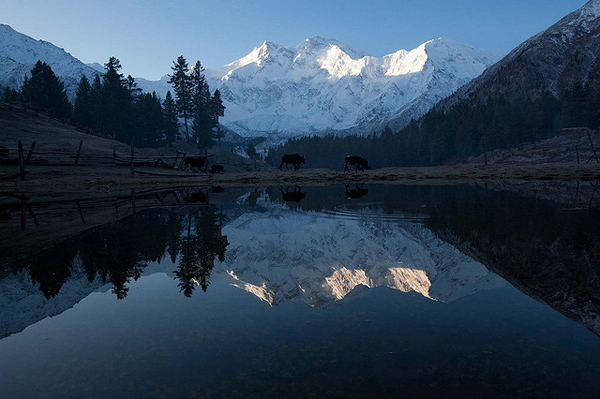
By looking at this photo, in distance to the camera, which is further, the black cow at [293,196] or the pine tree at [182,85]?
the pine tree at [182,85]

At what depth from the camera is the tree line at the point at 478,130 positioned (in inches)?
3302

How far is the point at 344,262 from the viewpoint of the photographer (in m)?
11.5

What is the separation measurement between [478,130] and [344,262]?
10232 centimetres

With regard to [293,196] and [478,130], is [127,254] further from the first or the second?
[478,130]

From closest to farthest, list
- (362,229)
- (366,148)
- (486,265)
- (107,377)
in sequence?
1. (107,377)
2. (486,265)
3. (362,229)
4. (366,148)

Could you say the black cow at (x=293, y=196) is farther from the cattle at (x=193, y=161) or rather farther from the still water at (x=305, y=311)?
the cattle at (x=193, y=161)

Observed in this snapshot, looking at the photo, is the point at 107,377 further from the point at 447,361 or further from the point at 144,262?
the point at 144,262

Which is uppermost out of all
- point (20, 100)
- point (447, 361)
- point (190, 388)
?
point (20, 100)

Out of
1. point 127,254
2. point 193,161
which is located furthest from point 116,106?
point 127,254

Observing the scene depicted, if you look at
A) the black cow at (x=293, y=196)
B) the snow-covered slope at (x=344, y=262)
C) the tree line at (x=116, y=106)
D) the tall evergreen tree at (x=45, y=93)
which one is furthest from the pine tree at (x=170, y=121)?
the snow-covered slope at (x=344, y=262)

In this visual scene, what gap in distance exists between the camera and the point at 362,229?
1612 cm

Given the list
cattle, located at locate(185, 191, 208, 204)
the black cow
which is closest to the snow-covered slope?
cattle, located at locate(185, 191, 208, 204)

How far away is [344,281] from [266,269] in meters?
2.26

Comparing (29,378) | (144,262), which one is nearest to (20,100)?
(144,262)
